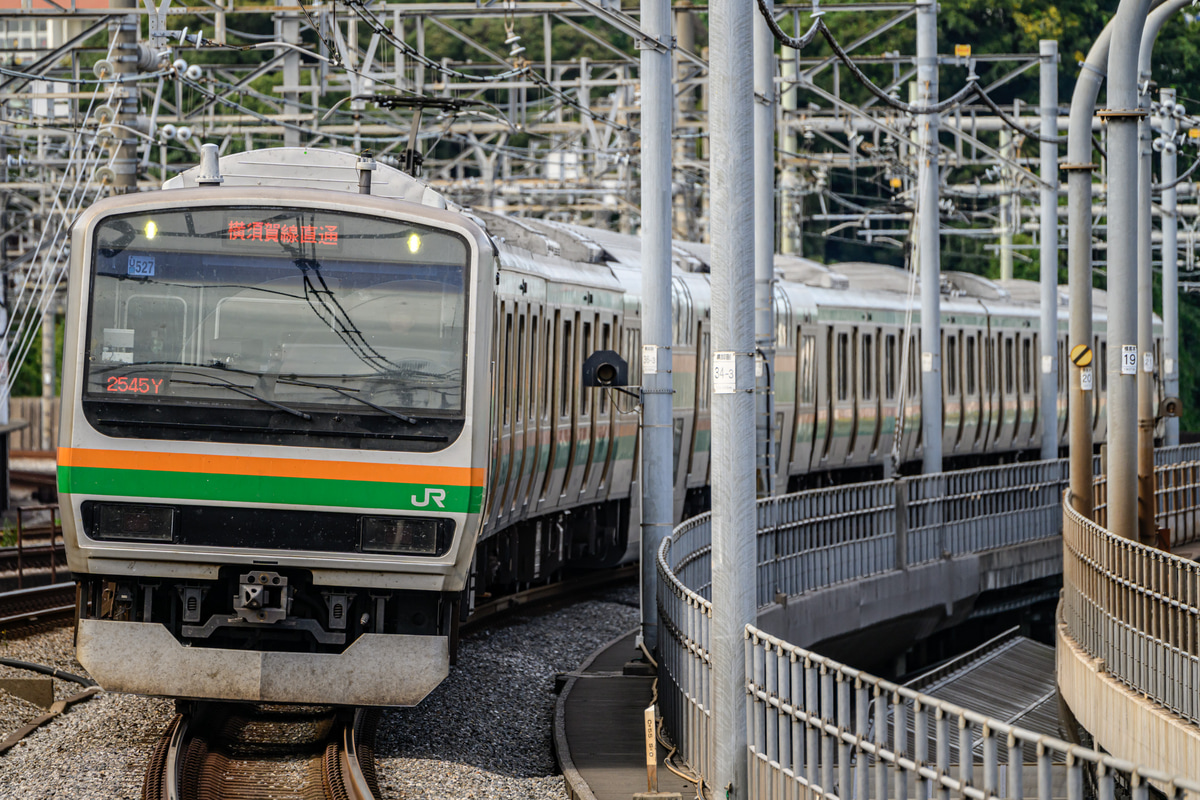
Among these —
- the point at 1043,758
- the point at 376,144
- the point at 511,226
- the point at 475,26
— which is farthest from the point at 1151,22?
the point at 475,26

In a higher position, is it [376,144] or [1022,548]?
[376,144]

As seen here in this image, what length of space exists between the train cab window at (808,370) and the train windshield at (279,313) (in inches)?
540

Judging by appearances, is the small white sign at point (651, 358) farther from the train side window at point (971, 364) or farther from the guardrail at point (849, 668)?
the train side window at point (971, 364)

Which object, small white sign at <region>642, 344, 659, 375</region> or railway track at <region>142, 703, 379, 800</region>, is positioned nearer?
railway track at <region>142, 703, 379, 800</region>

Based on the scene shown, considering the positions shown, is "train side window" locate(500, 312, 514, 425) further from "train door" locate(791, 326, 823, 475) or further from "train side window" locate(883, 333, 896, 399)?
"train side window" locate(883, 333, 896, 399)

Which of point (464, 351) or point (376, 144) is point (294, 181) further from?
point (376, 144)

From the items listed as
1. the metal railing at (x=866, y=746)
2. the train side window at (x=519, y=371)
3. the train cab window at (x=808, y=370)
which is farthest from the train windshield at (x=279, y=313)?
the train cab window at (x=808, y=370)

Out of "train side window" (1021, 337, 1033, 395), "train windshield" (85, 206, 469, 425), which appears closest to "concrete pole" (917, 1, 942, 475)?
"train side window" (1021, 337, 1033, 395)

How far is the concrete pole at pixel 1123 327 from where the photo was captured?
594 inches

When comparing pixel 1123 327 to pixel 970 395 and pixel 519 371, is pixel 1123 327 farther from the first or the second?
pixel 970 395

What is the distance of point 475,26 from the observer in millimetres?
63125

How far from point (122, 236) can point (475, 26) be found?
175ft

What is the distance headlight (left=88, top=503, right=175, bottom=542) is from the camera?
1097 cm

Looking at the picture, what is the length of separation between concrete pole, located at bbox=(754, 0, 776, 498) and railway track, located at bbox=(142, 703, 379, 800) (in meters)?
6.52
